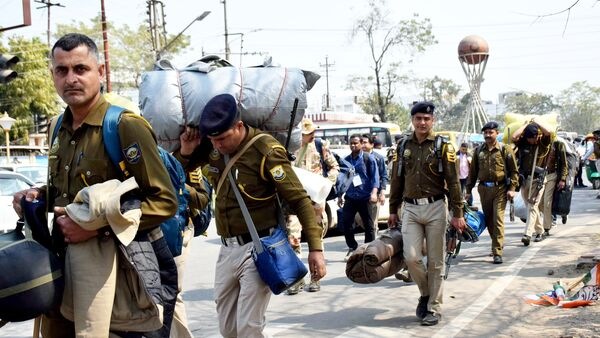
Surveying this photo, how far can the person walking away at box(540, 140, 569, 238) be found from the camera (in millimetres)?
12391

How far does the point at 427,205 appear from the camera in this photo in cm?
716

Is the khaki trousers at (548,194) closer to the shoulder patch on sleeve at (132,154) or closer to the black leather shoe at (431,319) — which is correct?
the black leather shoe at (431,319)

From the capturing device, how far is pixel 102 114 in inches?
129

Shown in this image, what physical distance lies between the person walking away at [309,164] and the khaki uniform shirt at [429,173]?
115 centimetres

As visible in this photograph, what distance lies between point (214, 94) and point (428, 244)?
3033 mm

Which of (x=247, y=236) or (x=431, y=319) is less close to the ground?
(x=247, y=236)

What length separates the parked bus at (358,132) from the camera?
127 ft

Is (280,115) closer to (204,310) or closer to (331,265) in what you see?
(204,310)

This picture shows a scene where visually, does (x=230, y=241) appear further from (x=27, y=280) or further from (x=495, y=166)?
(x=495, y=166)

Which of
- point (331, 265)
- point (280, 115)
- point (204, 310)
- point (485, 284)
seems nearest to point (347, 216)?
point (331, 265)

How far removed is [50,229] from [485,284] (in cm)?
632

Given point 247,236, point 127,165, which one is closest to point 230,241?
point 247,236


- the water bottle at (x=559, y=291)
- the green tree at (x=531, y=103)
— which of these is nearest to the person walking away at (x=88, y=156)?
the water bottle at (x=559, y=291)

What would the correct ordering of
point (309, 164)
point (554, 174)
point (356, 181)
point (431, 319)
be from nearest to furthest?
1. point (431, 319)
2. point (309, 164)
3. point (356, 181)
4. point (554, 174)
